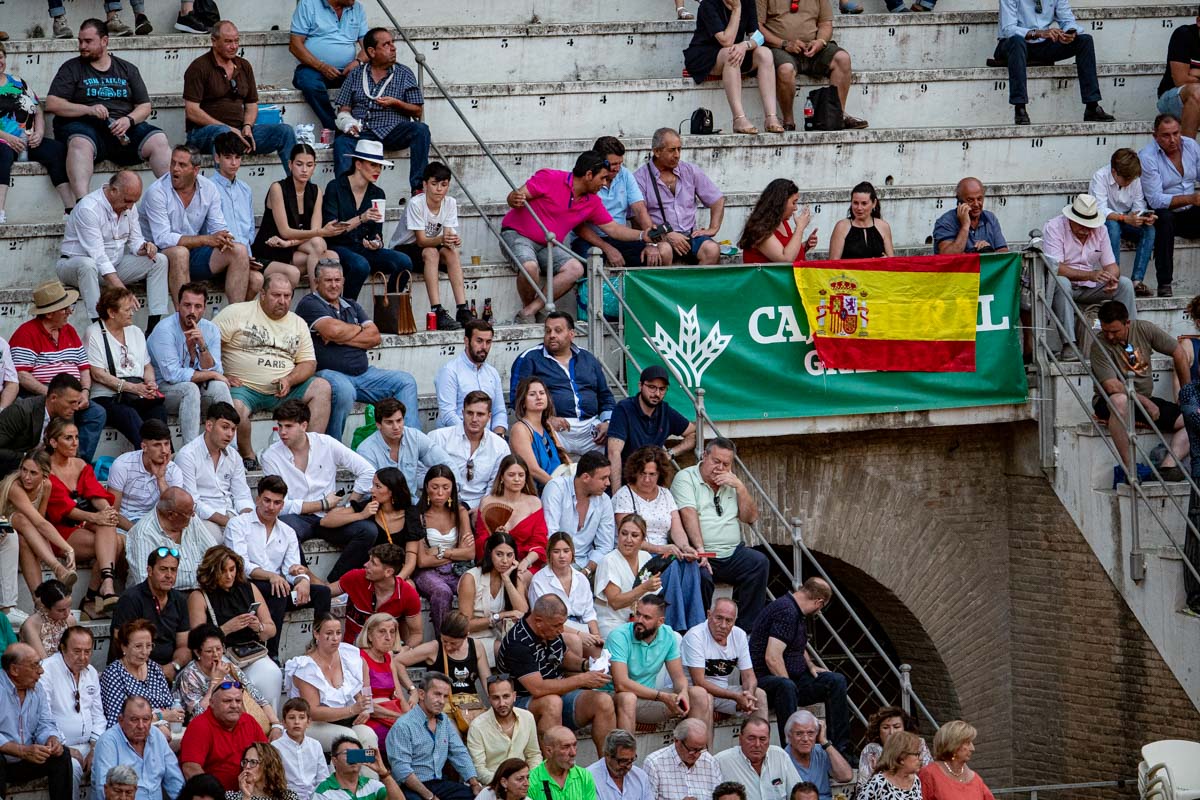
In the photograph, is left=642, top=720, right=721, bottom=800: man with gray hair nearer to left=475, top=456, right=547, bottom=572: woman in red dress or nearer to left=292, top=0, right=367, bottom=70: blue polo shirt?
left=475, top=456, right=547, bottom=572: woman in red dress

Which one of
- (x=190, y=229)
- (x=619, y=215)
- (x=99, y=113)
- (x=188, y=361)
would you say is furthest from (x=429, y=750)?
(x=99, y=113)

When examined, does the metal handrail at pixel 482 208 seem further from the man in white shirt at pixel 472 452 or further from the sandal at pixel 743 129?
the sandal at pixel 743 129

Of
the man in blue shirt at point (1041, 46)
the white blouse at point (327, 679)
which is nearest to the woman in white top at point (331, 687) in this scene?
the white blouse at point (327, 679)

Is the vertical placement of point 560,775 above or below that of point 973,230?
below

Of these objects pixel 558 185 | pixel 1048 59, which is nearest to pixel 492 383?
pixel 558 185

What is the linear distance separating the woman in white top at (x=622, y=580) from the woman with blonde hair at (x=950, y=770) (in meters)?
2.00

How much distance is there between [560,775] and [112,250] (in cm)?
492

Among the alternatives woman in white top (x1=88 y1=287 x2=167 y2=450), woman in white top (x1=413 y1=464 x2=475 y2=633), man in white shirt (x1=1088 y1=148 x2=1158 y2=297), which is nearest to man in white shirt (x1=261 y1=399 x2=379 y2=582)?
woman in white top (x1=413 y1=464 x2=475 y2=633)

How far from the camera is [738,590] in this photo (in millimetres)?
13203

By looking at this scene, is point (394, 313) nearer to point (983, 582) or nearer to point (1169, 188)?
point (983, 582)

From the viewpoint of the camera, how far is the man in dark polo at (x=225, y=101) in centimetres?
1491

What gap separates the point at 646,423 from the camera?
13445mm

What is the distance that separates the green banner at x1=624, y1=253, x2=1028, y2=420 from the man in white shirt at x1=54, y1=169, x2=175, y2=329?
330cm

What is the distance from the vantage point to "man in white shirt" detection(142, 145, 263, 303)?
13688 millimetres
